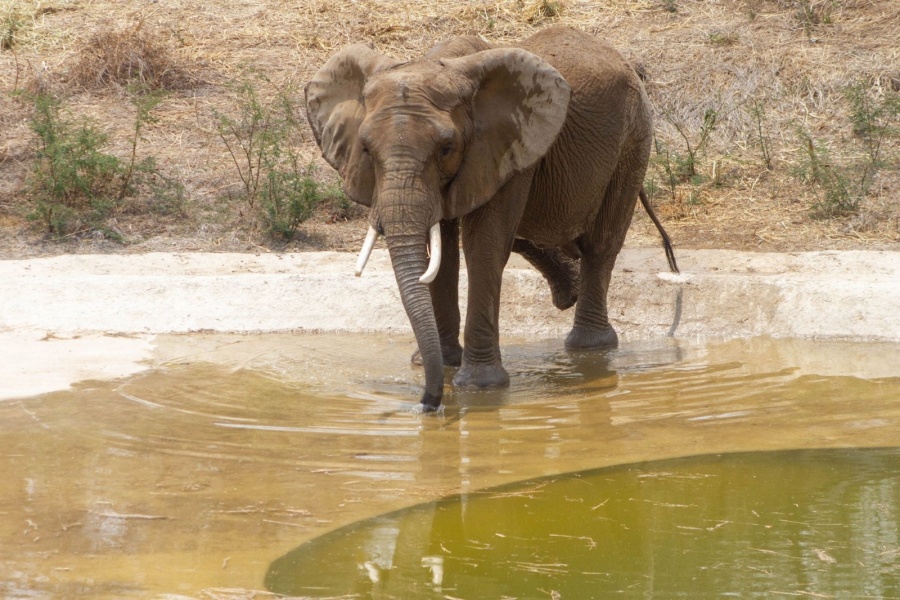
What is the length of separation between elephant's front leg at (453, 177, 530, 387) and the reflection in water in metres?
1.76

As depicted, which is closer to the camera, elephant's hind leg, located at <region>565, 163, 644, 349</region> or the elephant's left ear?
the elephant's left ear

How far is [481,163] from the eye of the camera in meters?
6.74

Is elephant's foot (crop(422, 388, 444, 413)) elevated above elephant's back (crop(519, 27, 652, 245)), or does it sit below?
below

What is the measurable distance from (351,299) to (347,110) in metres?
2.42

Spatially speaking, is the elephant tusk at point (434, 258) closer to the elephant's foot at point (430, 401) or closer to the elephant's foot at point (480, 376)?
the elephant's foot at point (430, 401)

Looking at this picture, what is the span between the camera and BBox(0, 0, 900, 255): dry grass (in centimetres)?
1109

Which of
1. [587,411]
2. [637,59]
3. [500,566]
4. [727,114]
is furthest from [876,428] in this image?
[637,59]

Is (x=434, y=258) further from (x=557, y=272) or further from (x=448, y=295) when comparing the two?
(x=557, y=272)

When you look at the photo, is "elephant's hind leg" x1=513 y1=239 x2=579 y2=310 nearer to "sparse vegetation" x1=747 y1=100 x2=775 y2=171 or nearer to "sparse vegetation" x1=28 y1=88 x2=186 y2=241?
"sparse vegetation" x1=28 y1=88 x2=186 y2=241

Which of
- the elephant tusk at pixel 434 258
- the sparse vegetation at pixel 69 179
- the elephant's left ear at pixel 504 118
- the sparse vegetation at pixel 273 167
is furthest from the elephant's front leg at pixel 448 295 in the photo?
the sparse vegetation at pixel 69 179

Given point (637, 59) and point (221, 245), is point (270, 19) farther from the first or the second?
point (221, 245)

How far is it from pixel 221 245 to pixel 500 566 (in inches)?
264

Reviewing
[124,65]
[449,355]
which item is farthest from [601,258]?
[124,65]

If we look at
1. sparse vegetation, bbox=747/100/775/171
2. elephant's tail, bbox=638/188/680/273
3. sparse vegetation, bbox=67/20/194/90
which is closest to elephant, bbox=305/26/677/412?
elephant's tail, bbox=638/188/680/273
